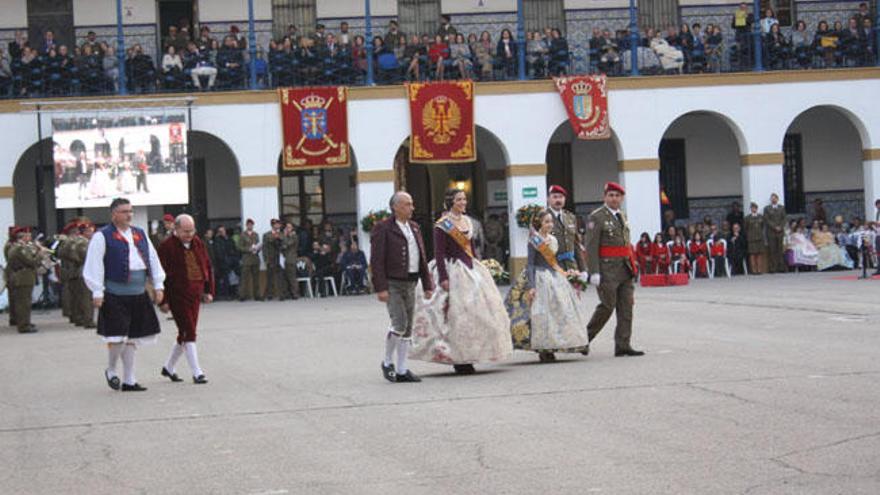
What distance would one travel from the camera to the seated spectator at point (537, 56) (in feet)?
114

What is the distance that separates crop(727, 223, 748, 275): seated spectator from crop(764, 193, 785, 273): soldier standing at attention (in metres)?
0.61

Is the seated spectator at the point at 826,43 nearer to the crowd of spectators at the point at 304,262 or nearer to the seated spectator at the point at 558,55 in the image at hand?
the seated spectator at the point at 558,55

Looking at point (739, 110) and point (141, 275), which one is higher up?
point (739, 110)

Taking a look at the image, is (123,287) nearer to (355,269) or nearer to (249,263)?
(249,263)

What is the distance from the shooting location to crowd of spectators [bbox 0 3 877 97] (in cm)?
3309

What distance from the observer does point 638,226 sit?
3516 centimetres

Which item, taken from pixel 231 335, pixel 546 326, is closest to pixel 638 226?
pixel 231 335

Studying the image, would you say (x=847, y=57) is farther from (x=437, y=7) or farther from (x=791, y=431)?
(x=791, y=431)

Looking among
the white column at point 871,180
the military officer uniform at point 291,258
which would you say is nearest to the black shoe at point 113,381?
the military officer uniform at point 291,258

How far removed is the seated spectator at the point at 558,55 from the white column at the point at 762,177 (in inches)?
201

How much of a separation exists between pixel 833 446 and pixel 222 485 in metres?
3.78

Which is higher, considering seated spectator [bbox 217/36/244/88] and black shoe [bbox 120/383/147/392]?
seated spectator [bbox 217/36/244/88]

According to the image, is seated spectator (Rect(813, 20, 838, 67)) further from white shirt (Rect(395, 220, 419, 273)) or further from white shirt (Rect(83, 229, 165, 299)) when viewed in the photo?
white shirt (Rect(83, 229, 165, 299))

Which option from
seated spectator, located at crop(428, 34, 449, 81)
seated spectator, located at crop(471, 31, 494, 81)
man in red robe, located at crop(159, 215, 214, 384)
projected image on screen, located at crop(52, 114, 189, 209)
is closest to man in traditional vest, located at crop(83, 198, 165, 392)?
man in red robe, located at crop(159, 215, 214, 384)
